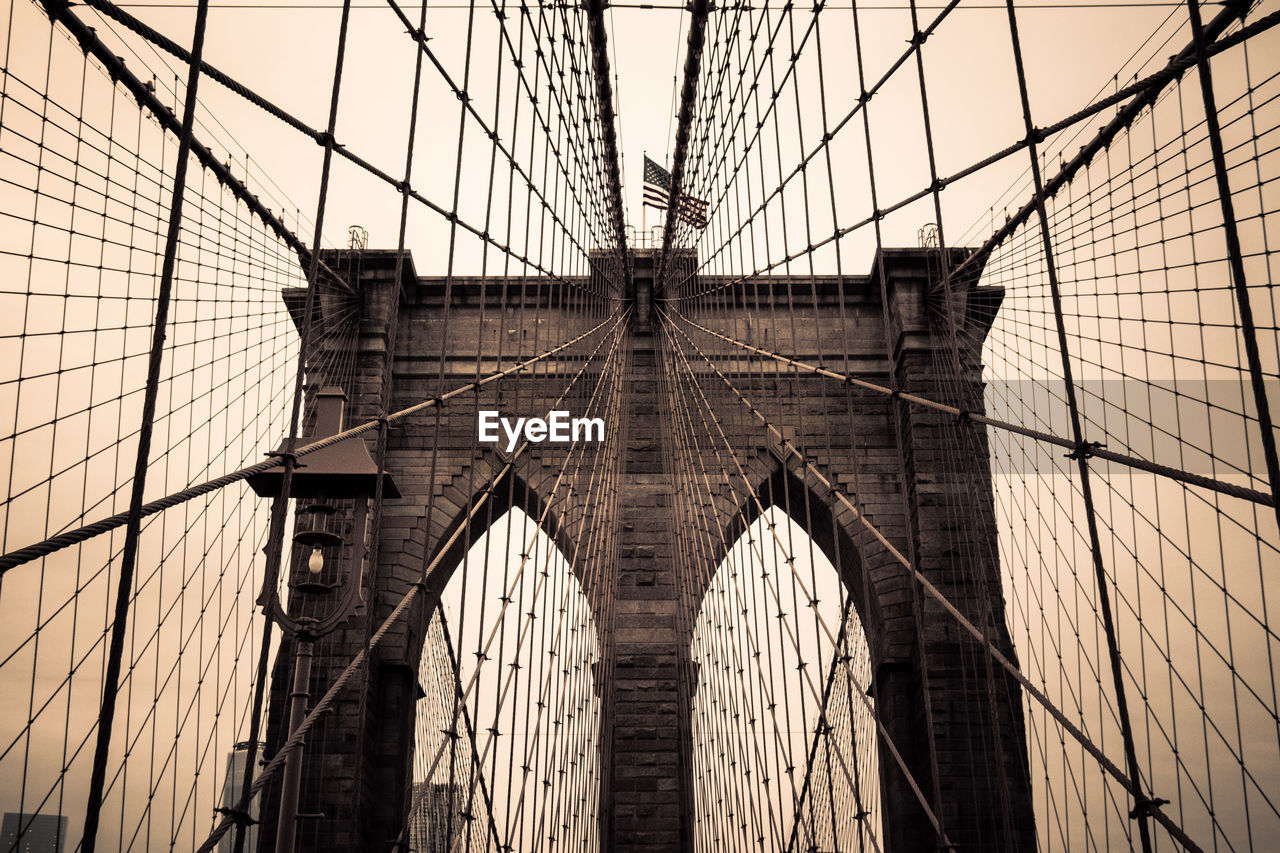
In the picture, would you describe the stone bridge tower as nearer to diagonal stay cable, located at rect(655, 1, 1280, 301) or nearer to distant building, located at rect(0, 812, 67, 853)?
distant building, located at rect(0, 812, 67, 853)

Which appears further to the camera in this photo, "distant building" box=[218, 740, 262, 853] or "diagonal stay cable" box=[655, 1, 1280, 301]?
"distant building" box=[218, 740, 262, 853]

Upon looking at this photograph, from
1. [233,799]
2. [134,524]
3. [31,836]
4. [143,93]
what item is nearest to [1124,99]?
[134,524]

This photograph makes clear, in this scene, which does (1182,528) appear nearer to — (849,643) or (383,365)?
(849,643)

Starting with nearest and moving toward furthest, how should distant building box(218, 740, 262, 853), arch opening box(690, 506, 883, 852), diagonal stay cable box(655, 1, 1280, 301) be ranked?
1. diagonal stay cable box(655, 1, 1280, 301)
2. arch opening box(690, 506, 883, 852)
3. distant building box(218, 740, 262, 853)

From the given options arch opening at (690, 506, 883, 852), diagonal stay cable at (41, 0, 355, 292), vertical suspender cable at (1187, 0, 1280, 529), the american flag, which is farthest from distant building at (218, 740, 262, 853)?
the american flag

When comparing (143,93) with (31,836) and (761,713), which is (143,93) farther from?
(31,836)

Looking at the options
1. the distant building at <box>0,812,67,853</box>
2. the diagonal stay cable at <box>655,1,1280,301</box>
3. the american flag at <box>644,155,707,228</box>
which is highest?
the american flag at <box>644,155,707,228</box>

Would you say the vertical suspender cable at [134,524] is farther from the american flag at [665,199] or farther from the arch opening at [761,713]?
the american flag at [665,199]
